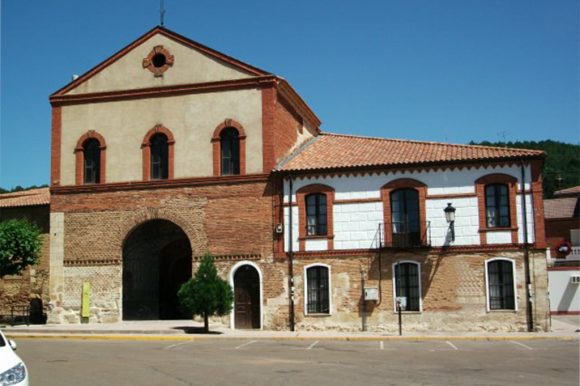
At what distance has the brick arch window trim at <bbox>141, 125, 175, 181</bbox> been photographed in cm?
2859

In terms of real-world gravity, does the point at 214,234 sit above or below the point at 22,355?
above

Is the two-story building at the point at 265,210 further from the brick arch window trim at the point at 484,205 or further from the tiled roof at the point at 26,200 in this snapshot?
the tiled roof at the point at 26,200

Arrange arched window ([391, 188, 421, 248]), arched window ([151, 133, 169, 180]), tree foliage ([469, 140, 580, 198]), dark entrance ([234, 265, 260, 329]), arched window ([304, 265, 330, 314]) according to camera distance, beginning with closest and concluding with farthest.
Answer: arched window ([391, 188, 421, 248]), arched window ([304, 265, 330, 314]), dark entrance ([234, 265, 260, 329]), arched window ([151, 133, 169, 180]), tree foliage ([469, 140, 580, 198])

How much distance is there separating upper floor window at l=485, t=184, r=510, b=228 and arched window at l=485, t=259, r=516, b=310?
138 centimetres

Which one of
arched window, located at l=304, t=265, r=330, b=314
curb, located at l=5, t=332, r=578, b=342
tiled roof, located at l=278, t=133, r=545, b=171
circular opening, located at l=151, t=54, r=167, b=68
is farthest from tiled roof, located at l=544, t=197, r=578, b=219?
circular opening, located at l=151, t=54, r=167, b=68

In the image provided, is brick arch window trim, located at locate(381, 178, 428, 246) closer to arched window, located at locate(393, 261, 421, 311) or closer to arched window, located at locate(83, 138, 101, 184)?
arched window, located at locate(393, 261, 421, 311)

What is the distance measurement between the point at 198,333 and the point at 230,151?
24.6ft

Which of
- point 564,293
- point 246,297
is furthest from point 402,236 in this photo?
point 564,293

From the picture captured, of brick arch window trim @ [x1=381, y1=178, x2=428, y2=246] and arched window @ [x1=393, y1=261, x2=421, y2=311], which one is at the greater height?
brick arch window trim @ [x1=381, y1=178, x2=428, y2=246]

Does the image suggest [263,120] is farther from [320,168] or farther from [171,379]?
[171,379]

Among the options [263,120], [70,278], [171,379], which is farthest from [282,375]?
[70,278]

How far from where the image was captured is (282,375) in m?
14.2

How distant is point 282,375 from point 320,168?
531 inches

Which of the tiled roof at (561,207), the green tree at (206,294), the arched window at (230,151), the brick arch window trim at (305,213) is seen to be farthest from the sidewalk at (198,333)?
the tiled roof at (561,207)
